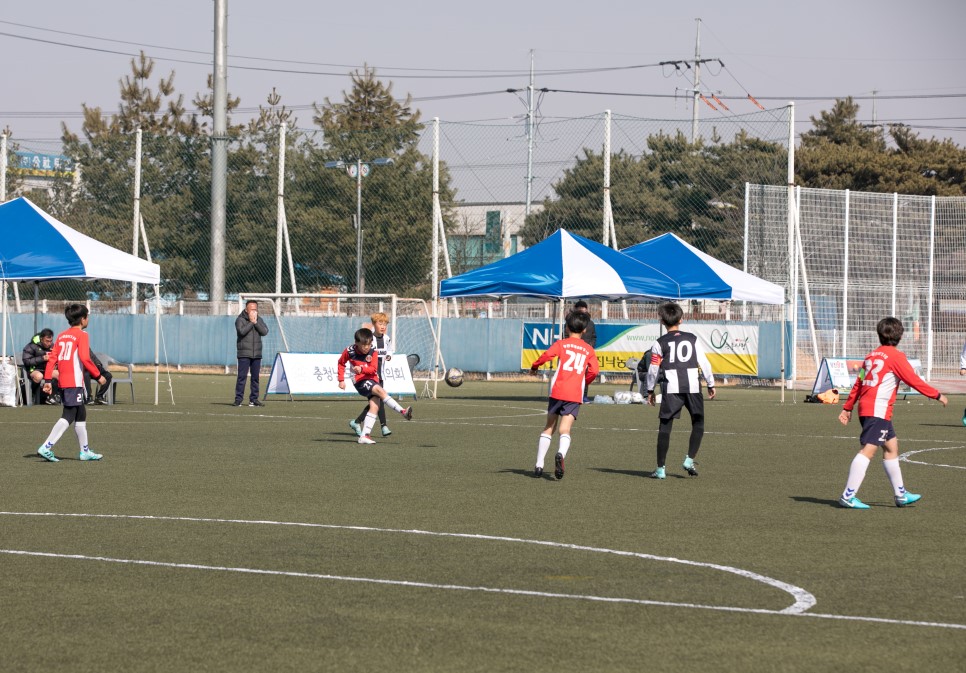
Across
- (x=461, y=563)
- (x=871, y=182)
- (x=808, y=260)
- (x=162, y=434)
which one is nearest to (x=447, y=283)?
(x=162, y=434)

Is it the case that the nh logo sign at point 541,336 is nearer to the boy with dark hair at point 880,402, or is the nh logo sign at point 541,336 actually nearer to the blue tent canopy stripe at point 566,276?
the blue tent canopy stripe at point 566,276

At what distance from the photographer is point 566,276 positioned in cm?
2709

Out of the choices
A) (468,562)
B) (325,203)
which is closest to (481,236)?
(325,203)

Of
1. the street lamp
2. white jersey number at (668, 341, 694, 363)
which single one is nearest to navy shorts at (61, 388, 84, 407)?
white jersey number at (668, 341, 694, 363)

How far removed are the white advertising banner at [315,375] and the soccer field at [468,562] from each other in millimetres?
10664

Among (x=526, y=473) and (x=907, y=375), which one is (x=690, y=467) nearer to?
(x=526, y=473)

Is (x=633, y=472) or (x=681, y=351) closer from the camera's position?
(x=681, y=351)

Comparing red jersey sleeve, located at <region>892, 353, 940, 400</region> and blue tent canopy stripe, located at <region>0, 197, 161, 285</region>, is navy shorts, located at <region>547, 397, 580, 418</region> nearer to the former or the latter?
red jersey sleeve, located at <region>892, 353, 940, 400</region>

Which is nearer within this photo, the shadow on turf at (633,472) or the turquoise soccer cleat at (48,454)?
the shadow on turf at (633,472)

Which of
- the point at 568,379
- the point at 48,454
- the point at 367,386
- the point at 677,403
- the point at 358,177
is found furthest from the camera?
the point at 358,177

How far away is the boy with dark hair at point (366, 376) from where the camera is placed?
17.7 metres

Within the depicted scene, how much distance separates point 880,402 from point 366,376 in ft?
26.6

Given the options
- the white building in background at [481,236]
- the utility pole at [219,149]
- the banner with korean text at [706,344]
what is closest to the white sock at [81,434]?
the banner with korean text at [706,344]

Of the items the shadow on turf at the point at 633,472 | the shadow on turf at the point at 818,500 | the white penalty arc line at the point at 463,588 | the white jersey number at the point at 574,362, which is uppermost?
the white jersey number at the point at 574,362
